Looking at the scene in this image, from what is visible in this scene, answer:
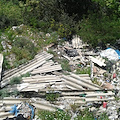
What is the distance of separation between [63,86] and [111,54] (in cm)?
256

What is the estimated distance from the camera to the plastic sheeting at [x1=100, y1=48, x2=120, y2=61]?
6.72 meters

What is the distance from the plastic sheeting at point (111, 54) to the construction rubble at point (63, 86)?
0.09 metres

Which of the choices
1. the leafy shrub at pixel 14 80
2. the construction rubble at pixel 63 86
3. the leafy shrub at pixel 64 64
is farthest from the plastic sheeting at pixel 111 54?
the leafy shrub at pixel 14 80

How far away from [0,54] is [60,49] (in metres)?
2.51

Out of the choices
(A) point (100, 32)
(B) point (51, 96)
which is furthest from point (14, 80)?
(A) point (100, 32)

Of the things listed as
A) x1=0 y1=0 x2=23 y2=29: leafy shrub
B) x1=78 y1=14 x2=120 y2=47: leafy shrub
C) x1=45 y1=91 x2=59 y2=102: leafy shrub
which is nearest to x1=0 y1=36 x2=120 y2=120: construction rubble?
x1=45 y1=91 x2=59 y2=102: leafy shrub

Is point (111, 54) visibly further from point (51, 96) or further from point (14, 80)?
point (14, 80)

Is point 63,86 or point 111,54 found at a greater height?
point 111,54

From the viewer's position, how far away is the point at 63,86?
550cm

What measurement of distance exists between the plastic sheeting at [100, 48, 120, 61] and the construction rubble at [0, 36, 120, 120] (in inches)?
3.7

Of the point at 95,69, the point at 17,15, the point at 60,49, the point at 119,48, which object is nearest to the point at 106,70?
the point at 95,69

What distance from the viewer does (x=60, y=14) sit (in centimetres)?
878

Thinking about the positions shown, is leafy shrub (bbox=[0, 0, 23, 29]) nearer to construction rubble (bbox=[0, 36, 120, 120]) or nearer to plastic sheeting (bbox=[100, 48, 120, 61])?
construction rubble (bbox=[0, 36, 120, 120])

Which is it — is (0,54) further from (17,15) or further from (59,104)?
(17,15)
